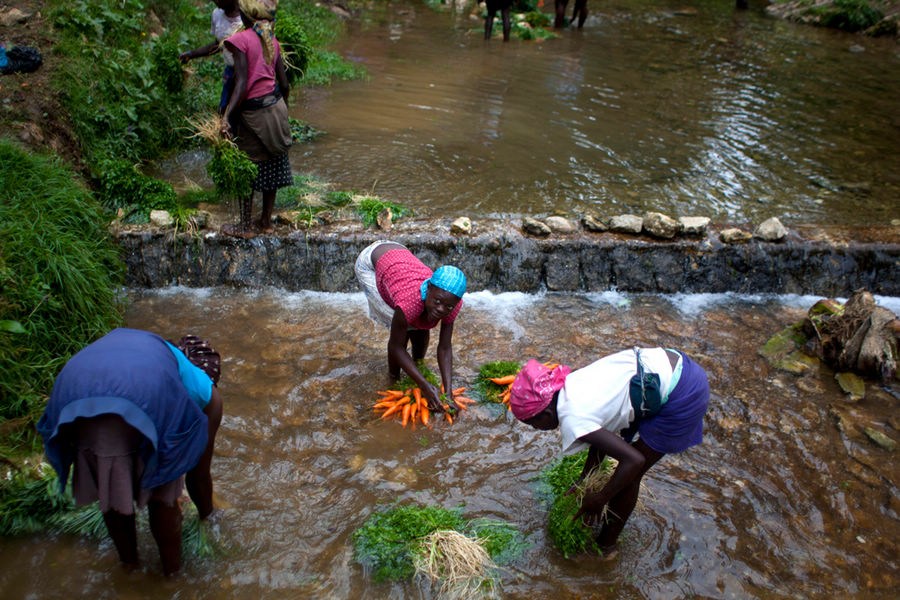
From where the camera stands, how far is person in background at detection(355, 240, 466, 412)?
3.63m

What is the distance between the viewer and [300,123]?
309 inches

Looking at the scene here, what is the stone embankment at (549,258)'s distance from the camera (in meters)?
5.64

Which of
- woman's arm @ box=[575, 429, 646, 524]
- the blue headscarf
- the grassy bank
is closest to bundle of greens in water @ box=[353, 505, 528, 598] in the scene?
woman's arm @ box=[575, 429, 646, 524]

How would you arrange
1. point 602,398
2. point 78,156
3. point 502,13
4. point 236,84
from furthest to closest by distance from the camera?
point 502,13 < point 78,156 < point 236,84 < point 602,398

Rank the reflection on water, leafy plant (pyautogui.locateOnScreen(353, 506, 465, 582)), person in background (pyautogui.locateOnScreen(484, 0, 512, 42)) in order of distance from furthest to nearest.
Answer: person in background (pyautogui.locateOnScreen(484, 0, 512, 42)) → the reflection on water → leafy plant (pyautogui.locateOnScreen(353, 506, 465, 582))

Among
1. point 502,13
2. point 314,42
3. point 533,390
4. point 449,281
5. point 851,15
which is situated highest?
point 851,15

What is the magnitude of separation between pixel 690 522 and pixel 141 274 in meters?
4.62

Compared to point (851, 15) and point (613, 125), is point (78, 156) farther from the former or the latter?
point (851, 15)

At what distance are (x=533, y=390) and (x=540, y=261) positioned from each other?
315 cm

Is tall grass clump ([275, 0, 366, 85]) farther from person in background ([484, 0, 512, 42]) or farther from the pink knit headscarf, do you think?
the pink knit headscarf

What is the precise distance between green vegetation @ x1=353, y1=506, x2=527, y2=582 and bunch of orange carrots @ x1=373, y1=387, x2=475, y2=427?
78cm

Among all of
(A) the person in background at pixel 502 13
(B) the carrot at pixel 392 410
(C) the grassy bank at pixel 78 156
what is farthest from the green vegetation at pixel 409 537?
(A) the person in background at pixel 502 13

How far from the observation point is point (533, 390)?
287cm

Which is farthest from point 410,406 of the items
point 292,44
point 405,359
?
point 292,44
